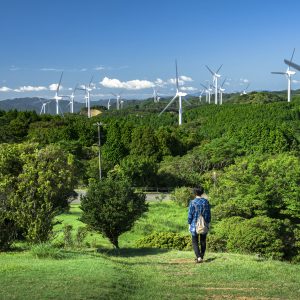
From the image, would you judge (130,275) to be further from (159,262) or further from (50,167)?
(50,167)

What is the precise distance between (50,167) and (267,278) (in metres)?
8.83

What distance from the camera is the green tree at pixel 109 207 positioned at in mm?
22125

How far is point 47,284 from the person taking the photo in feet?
26.9

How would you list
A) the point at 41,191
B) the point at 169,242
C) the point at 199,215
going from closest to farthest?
1. the point at 199,215
2. the point at 41,191
3. the point at 169,242

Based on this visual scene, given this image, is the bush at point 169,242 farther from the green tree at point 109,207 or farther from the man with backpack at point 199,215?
the man with backpack at point 199,215

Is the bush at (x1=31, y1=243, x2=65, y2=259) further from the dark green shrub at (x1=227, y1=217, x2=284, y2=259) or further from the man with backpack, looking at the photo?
the dark green shrub at (x1=227, y1=217, x2=284, y2=259)

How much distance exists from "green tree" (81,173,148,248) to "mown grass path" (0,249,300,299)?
10.0 meters

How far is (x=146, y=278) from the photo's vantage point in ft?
32.2

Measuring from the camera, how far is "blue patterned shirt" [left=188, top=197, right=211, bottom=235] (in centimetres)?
1129

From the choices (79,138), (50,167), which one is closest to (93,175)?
(79,138)

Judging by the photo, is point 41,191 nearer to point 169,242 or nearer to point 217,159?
point 169,242

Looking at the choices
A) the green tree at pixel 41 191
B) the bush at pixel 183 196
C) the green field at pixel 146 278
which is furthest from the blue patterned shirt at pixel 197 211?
the bush at pixel 183 196

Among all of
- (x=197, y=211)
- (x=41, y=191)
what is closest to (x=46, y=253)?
(x=197, y=211)

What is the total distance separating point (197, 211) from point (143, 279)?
2.33 m
